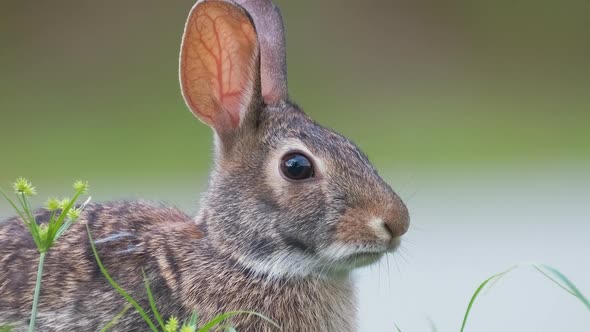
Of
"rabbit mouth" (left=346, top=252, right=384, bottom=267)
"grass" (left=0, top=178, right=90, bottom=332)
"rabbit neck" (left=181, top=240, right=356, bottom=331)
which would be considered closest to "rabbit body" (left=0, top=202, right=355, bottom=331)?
"rabbit neck" (left=181, top=240, right=356, bottom=331)

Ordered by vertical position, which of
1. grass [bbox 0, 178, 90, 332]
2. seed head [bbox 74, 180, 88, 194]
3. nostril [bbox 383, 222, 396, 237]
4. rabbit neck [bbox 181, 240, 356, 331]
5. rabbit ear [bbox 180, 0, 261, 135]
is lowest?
rabbit neck [bbox 181, 240, 356, 331]

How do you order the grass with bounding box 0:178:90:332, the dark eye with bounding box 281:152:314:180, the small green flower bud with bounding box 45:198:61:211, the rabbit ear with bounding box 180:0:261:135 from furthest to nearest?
the rabbit ear with bounding box 180:0:261:135 < the dark eye with bounding box 281:152:314:180 < the small green flower bud with bounding box 45:198:61:211 < the grass with bounding box 0:178:90:332

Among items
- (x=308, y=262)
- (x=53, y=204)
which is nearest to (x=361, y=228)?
(x=308, y=262)

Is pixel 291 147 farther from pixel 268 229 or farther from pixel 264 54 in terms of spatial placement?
pixel 264 54

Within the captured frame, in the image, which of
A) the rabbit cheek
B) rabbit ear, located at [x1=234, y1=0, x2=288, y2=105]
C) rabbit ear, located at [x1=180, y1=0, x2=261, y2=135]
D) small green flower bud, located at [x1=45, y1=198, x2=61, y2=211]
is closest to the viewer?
small green flower bud, located at [x1=45, y1=198, x2=61, y2=211]

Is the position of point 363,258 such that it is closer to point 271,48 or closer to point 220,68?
point 220,68

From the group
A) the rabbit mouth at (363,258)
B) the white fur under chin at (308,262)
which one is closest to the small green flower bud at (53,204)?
the white fur under chin at (308,262)

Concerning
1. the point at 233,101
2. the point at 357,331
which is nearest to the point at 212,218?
the point at 233,101

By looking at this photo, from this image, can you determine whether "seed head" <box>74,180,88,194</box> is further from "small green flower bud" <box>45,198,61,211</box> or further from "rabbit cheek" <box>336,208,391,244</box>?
"rabbit cheek" <box>336,208,391,244</box>

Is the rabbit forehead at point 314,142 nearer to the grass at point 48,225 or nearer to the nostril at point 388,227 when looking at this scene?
the nostril at point 388,227
